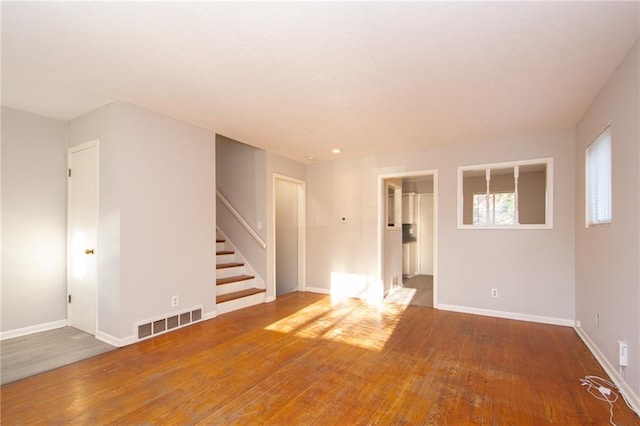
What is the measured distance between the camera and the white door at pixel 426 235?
25.7 feet

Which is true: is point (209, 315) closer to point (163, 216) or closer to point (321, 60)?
point (163, 216)

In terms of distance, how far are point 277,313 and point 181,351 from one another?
1.57 meters

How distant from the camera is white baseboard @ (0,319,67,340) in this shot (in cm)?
337

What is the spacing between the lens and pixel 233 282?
15.8ft

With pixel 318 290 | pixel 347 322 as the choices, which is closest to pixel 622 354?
pixel 347 322

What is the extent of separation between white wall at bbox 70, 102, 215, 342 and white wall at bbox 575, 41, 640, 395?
4.13 metres

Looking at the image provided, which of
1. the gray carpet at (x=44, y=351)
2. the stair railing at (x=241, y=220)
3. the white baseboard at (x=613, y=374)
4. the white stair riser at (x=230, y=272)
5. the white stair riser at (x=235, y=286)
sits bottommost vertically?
the gray carpet at (x=44, y=351)

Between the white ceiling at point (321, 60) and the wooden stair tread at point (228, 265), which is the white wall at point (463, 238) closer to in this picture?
the white ceiling at point (321, 60)

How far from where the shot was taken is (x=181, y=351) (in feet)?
10.1

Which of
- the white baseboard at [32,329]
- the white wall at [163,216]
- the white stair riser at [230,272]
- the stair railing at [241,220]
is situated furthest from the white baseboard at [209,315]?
the white baseboard at [32,329]

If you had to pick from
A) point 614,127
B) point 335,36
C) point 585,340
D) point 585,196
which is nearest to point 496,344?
point 585,340

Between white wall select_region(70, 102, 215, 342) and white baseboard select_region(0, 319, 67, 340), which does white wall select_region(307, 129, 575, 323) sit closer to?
white wall select_region(70, 102, 215, 342)

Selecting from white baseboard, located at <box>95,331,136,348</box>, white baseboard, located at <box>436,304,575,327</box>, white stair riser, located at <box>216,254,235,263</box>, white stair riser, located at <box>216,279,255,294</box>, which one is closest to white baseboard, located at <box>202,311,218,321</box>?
white stair riser, located at <box>216,279,255,294</box>

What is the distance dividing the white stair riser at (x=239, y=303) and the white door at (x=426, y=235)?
463 cm
